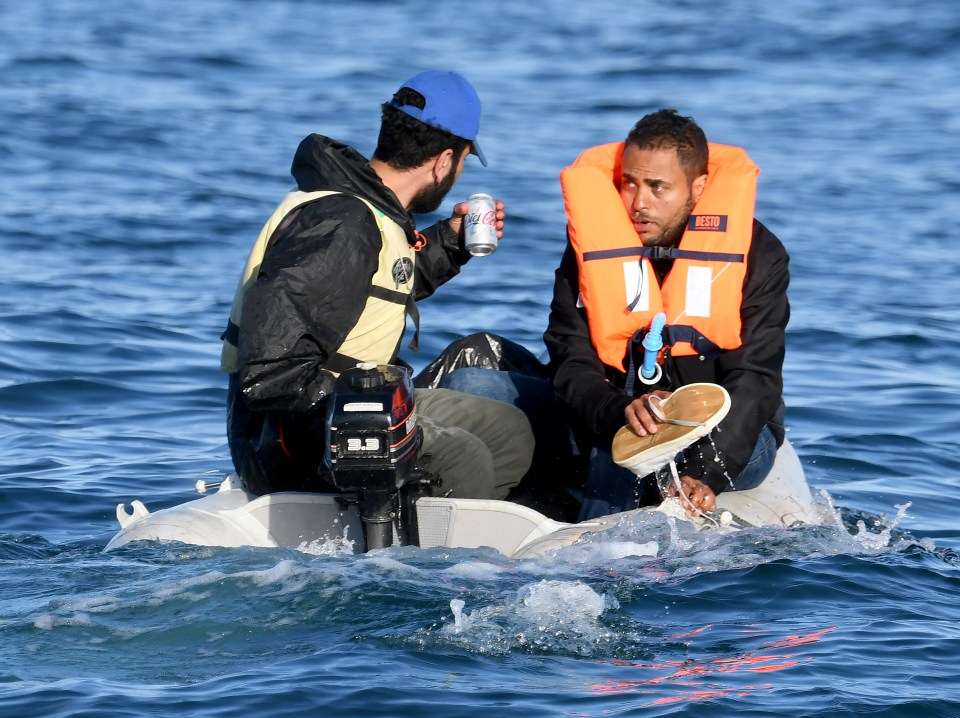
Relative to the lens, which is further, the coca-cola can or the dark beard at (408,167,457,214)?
the coca-cola can

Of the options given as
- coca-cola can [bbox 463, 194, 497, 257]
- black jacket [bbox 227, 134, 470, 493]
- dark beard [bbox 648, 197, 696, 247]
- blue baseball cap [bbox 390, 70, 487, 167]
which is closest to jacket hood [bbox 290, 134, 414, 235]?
black jacket [bbox 227, 134, 470, 493]

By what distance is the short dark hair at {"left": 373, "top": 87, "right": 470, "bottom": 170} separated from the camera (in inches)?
221

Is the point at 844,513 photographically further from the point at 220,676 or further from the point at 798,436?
the point at 220,676

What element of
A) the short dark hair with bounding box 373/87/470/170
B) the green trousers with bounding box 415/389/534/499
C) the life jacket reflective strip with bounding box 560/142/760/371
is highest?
the short dark hair with bounding box 373/87/470/170

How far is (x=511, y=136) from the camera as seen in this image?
17.2 metres

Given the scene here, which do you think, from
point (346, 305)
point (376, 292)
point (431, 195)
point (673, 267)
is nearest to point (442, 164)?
point (431, 195)

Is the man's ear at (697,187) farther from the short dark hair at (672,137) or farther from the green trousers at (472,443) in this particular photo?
the green trousers at (472,443)

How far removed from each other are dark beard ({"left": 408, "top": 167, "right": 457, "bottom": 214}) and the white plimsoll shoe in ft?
3.96

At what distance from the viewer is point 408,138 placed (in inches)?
221

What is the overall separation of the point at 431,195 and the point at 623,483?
1355mm

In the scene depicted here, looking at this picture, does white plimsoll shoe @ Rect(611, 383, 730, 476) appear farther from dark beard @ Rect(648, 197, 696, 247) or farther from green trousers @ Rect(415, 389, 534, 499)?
dark beard @ Rect(648, 197, 696, 247)

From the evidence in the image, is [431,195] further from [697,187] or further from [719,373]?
[719,373]

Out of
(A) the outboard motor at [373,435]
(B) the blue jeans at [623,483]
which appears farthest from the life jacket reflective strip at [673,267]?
(A) the outboard motor at [373,435]

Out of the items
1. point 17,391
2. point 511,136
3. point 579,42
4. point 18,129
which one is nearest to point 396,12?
point 579,42
